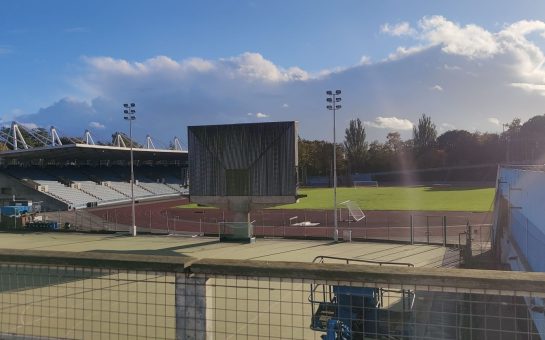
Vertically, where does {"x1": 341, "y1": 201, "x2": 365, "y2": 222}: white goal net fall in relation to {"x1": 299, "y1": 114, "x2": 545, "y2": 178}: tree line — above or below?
below

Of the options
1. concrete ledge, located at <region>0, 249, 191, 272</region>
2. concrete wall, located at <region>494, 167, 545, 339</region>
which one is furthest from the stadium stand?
concrete ledge, located at <region>0, 249, 191, 272</region>

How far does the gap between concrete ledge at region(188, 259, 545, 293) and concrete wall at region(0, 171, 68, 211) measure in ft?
189

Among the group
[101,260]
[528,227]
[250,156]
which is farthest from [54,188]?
[101,260]

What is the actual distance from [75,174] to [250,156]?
158 feet

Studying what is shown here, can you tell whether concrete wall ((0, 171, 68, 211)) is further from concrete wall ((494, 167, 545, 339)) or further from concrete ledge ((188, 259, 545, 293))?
concrete ledge ((188, 259, 545, 293))

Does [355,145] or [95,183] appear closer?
[95,183]

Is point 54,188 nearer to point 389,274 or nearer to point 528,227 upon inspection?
point 528,227

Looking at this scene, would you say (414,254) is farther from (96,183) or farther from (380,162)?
(380,162)

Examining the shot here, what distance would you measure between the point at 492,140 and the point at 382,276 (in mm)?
140209

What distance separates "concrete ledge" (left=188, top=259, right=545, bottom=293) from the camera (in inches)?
124

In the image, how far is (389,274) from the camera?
3416 mm

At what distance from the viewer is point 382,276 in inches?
135

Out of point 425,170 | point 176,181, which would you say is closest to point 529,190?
point 176,181

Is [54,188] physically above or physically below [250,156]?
below
